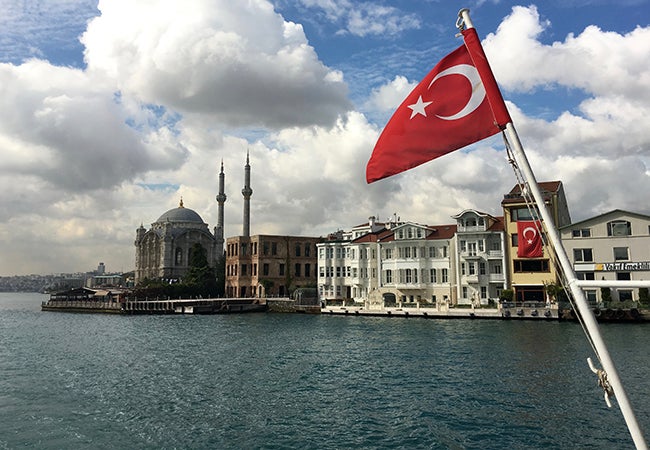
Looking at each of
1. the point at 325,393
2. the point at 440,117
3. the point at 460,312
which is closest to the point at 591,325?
the point at 440,117

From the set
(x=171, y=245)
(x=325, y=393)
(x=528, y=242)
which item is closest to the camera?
(x=325, y=393)

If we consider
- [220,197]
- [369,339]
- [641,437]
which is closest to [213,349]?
[369,339]

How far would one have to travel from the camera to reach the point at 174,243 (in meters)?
141

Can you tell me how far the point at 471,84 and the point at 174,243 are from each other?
141 m

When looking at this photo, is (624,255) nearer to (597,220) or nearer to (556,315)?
(597,220)

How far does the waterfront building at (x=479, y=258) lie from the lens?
6333 cm

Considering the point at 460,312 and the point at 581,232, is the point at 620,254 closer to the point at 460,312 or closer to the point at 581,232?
the point at 581,232

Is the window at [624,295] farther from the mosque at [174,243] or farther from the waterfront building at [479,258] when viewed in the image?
the mosque at [174,243]

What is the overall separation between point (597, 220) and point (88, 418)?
5497 centimetres

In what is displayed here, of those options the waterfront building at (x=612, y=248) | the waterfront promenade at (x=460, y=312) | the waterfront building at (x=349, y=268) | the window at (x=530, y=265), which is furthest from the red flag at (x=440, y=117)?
the waterfront building at (x=349, y=268)

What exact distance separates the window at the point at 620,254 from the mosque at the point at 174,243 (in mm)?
101169

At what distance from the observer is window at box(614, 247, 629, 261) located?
182 ft

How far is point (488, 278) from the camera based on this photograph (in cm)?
6369

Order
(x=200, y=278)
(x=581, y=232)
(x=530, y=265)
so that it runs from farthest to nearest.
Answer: (x=200, y=278), (x=530, y=265), (x=581, y=232)
